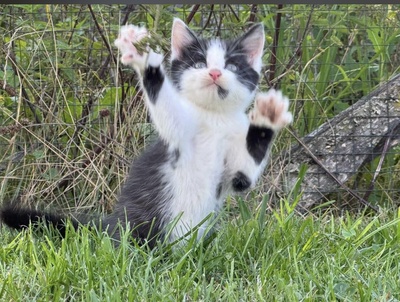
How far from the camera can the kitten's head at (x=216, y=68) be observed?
316 cm

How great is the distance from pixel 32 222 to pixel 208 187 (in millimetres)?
805

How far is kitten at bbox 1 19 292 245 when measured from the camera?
3107 millimetres

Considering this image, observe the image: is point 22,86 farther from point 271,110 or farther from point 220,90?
point 271,110

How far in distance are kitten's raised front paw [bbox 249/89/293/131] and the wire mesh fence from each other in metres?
1.57

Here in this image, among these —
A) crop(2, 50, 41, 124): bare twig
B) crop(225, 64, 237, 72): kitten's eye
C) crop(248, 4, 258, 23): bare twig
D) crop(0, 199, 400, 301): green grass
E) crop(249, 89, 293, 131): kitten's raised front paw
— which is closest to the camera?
crop(0, 199, 400, 301): green grass

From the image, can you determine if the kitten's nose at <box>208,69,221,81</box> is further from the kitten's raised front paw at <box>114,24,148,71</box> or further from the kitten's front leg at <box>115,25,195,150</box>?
the kitten's raised front paw at <box>114,24,148,71</box>

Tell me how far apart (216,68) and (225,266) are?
850 mm

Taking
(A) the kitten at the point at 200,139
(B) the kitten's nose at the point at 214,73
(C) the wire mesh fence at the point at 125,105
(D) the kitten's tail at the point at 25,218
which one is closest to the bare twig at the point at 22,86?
(C) the wire mesh fence at the point at 125,105

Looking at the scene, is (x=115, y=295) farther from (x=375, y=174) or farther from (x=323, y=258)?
(x=375, y=174)

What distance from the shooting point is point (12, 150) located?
4816 mm

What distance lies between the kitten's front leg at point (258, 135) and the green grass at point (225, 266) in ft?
0.66

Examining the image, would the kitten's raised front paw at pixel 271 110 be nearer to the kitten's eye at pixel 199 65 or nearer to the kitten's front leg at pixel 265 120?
the kitten's front leg at pixel 265 120

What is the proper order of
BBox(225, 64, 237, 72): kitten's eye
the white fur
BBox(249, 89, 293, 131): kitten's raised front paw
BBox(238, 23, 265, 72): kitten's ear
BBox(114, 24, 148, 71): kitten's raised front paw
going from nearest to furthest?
BBox(114, 24, 148, 71): kitten's raised front paw
BBox(249, 89, 293, 131): kitten's raised front paw
the white fur
BBox(225, 64, 237, 72): kitten's eye
BBox(238, 23, 265, 72): kitten's ear

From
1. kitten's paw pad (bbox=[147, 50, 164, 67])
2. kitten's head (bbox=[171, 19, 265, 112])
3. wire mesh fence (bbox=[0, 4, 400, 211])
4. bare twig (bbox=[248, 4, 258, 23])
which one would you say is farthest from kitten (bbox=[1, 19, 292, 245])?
bare twig (bbox=[248, 4, 258, 23])
